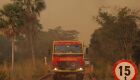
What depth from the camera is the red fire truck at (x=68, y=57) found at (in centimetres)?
2784

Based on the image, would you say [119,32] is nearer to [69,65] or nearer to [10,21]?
[10,21]

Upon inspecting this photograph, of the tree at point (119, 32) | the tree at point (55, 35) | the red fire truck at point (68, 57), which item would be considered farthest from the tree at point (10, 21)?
the tree at point (55, 35)

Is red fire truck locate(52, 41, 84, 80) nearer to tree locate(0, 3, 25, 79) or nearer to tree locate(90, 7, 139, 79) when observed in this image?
tree locate(0, 3, 25, 79)

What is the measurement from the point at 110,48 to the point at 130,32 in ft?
12.4

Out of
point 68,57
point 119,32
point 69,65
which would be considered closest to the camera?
point 68,57

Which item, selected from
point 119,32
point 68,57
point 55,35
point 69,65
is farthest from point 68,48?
point 55,35

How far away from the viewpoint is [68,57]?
2784cm

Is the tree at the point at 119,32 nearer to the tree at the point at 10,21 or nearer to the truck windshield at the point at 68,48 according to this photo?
the tree at the point at 10,21

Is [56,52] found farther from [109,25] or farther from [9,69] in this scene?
[109,25]

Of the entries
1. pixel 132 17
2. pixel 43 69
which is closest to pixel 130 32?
pixel 132 17

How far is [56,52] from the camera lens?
28062 millimetres

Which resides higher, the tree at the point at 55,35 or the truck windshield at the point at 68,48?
the tree at the point at 55,35

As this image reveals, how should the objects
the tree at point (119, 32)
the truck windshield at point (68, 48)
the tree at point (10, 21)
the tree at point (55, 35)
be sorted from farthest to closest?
the tree at point (55, 35)
the tree at point (119, 32)
the tree at point (10, 21)
the truck windshield at point (68, 48)

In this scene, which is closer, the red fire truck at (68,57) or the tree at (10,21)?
the red fire truck at (68,57)
